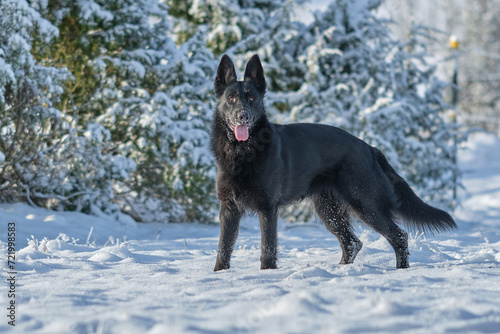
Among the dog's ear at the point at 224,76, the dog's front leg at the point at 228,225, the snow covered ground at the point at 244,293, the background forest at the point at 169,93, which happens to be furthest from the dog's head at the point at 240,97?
the background forest at the point at 169,93

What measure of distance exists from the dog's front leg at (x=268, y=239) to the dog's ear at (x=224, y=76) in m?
1.16

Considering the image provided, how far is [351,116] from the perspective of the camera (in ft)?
31.4

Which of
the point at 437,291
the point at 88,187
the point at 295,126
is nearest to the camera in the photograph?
the point at 437,291

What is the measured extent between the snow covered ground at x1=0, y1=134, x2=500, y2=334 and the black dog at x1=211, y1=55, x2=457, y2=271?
0.33 m

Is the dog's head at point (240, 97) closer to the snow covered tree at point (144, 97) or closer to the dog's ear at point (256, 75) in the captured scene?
the dog's ear at point (256, 75)

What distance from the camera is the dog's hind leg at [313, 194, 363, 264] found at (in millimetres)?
4367

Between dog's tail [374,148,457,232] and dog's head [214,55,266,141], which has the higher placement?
dog's head [214,55,266,141]

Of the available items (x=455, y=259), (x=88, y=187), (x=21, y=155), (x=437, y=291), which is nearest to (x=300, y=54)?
(x=88, y=187)

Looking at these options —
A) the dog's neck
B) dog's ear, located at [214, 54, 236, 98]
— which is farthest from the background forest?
the dog's neck

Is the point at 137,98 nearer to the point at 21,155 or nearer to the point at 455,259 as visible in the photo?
the point at 21,155

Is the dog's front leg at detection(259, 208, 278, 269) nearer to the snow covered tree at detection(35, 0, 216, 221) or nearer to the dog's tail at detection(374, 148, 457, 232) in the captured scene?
the dog's tail at detection(374, 148, 457, 232)

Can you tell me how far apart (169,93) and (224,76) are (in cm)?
379

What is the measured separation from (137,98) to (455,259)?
5.07m

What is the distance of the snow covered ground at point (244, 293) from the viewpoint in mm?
2203
